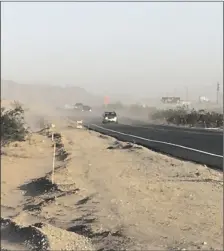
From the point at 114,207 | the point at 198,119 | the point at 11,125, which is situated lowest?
the point at 114,207

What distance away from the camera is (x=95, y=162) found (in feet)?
69.3

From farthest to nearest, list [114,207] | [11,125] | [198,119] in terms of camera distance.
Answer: [198,119] < [11,125] < [114,207]

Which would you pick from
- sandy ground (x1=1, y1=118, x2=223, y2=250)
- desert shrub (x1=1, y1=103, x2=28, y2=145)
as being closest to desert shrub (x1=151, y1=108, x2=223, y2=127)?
desert shrub (x1=1, y1=103, x2=28, y2=145)

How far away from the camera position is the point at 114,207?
37.0ft

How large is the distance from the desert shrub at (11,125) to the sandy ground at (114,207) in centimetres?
503

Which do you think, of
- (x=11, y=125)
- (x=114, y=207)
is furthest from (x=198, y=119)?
(x=114, y=207)

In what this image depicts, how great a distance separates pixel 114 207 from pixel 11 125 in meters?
15.5

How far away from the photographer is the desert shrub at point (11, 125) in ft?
83.0

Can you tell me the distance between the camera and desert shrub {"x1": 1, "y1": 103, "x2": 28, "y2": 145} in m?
25.3

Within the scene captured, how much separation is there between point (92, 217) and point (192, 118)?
58866mm

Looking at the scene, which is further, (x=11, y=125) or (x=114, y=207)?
(x=11, y=125)

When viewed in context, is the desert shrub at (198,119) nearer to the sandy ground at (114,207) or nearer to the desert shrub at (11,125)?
the desert shrub at (11,125)

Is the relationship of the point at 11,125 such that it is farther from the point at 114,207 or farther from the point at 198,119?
the point at 198,119

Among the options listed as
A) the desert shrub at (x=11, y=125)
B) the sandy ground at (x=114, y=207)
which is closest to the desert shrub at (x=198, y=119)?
the desert shrub at (x=11, y=125)
